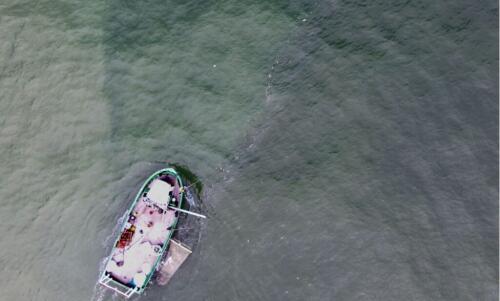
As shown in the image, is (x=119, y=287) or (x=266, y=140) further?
(x=266, y=140)

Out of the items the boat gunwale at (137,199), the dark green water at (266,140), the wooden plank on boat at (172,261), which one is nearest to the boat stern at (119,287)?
the boat gunwale at (137,199)

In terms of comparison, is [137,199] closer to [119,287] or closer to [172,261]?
[172,261]

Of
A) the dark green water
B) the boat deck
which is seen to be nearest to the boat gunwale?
the boat deck

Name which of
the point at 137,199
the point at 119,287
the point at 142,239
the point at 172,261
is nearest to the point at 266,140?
the point at 137,199

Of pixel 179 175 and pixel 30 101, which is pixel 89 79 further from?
pixel 179 175

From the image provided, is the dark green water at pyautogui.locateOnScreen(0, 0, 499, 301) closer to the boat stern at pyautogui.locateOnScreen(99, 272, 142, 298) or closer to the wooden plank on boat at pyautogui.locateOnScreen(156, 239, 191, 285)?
A: the wooden plank on boat at pyautogui.locateOnScreen(156, 239, 191, 285)

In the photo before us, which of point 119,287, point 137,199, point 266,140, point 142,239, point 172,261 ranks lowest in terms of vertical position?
point 119,287

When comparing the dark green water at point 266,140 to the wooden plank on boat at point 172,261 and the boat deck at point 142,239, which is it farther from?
the boat deck at point 142,239

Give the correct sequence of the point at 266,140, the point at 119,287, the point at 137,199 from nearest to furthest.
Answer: the point at 119,287
the point at 266,140
the point at 137,199

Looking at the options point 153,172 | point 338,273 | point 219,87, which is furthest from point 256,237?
point 219,87
